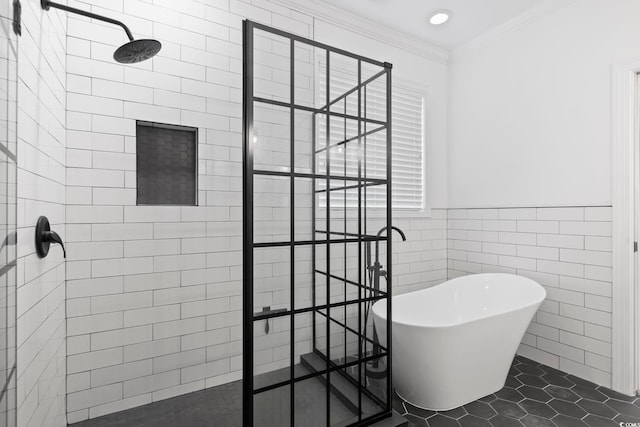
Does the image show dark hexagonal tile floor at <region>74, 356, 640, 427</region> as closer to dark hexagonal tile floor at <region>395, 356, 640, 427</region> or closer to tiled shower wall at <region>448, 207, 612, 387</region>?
dark hexagonal tile floor at <region>395, 356, 640, 427</region>

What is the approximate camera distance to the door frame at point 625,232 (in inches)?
84.2

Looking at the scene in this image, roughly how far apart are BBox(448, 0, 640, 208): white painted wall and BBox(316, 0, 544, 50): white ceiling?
17 centimetres

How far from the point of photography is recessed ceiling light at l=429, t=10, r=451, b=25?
106 inches

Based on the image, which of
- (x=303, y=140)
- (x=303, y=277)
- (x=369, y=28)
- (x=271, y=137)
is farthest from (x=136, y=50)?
(x=369, y=28)

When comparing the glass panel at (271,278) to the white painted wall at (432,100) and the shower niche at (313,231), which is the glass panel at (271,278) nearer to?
the shower niche at (313,231)

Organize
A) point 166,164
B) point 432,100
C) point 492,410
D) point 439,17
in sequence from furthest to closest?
point 432,100 < point 439,17 < point 166,164 < point 492,410

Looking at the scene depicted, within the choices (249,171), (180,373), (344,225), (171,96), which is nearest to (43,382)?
(180,373)

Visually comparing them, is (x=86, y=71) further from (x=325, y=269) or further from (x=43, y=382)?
(x=325, y=269)

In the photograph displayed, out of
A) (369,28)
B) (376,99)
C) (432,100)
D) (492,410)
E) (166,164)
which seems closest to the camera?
(376,99)

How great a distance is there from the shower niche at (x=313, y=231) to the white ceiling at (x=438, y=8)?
120 cm

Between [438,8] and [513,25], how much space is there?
70 cm

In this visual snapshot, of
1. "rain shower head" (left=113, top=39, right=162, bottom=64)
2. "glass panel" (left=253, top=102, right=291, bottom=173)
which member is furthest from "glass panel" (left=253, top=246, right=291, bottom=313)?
"rain shower head" (left=113, top=39, right=162, bottom=64)

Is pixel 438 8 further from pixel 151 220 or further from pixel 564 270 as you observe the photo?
pixel 151 220

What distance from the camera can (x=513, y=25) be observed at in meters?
2.79
